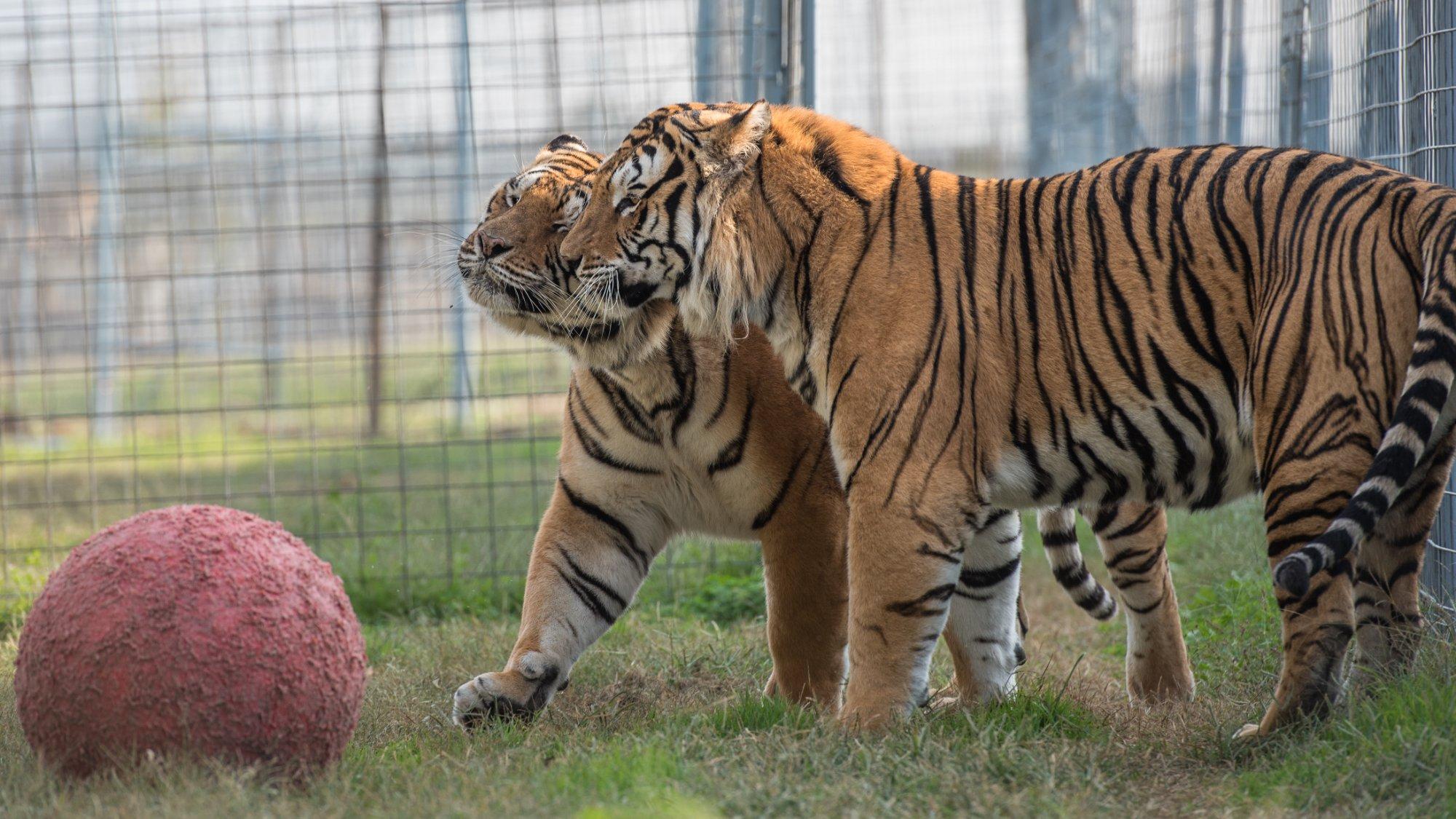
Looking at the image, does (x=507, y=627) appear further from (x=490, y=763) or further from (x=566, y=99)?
(x=566, y=99)

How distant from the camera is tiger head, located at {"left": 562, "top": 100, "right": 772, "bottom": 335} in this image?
3451 millimetres

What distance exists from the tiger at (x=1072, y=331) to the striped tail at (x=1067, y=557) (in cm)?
91

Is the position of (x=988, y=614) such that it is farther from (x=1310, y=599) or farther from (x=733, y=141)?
(x=733, y=141)

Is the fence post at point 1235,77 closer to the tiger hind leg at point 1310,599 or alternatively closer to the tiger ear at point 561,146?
the tiger ear at point 561,146

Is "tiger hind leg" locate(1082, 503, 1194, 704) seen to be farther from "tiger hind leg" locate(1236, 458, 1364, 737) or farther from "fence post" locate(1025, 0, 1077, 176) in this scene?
"fence post" locate(1025, 0, 1077, 176)

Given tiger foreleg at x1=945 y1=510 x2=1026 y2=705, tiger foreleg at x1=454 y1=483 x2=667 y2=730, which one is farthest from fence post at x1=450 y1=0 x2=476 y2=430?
tiger foreleg at x1=945 y1=510 x2=1026 y2=705

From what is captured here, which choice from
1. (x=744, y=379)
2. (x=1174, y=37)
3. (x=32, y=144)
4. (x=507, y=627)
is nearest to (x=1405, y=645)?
(x=744, y=379)

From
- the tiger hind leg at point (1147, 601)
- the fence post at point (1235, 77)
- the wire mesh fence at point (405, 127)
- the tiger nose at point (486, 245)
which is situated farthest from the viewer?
the fence post at point (1235, 77)

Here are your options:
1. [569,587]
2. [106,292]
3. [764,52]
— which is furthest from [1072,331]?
[106,292]

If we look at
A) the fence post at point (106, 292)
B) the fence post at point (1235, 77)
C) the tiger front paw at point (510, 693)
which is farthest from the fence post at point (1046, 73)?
the tiger front paw at point (510, 693)

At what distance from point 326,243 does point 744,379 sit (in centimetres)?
488

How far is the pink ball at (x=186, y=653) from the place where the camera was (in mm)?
2666

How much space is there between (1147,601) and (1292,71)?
2961 mm

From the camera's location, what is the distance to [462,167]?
734 centimetres
